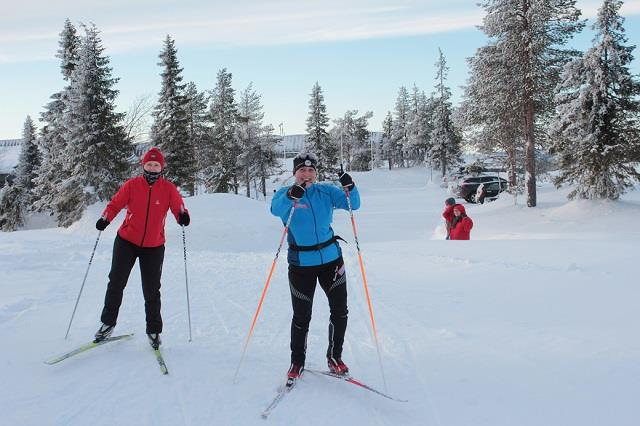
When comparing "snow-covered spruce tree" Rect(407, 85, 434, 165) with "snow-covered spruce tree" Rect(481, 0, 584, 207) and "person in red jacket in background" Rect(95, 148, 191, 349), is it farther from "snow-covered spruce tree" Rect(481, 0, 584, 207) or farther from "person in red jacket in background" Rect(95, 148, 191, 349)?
"person in red jacket in background" Rect(95, 148, 191, 349)

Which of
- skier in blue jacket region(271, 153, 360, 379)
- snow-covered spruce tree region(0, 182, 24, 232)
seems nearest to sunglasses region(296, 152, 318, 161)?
skier in blue jacket region(271, 153, 360, 379)

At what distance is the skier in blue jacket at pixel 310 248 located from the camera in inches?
162

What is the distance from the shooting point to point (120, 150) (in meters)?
29.3

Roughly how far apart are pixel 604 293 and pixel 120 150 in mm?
28520

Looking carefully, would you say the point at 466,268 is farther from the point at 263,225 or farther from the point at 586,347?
the point at 263,225

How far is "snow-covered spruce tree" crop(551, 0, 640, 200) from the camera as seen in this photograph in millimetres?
19391

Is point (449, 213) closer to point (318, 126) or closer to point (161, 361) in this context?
point (161, 361)

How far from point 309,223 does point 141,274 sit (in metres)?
2.05

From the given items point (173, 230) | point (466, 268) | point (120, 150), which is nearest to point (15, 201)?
point (120, 150)

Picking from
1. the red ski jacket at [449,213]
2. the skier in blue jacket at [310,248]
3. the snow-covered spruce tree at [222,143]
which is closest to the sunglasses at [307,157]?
the skier in blue jacket at [310,248]

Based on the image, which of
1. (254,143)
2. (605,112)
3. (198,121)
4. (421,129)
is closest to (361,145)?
(421,129)

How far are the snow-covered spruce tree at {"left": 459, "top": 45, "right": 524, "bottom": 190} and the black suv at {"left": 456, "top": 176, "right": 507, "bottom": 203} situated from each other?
6.30m

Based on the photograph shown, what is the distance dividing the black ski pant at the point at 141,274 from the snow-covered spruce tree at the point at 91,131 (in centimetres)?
2524

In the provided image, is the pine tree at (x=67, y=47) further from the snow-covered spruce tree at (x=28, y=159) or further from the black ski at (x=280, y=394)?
the black ski at (x=280, y=394)
